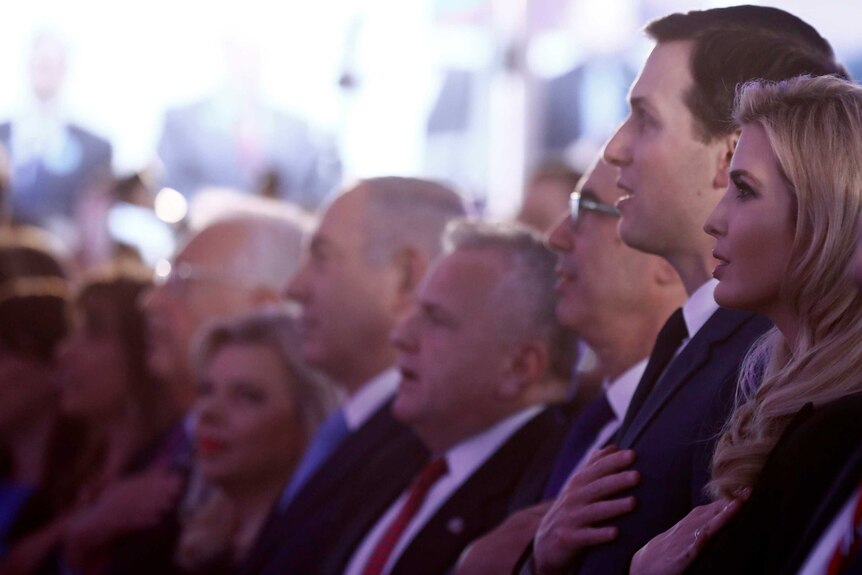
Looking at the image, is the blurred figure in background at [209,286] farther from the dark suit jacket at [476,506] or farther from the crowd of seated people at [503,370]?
the dark suit jacket at [476,506]

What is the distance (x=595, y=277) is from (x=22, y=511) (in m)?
3.18

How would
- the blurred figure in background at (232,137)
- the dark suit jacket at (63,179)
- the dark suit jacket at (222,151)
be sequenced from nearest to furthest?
1. the dark suit jacket at (222,151)
2. the blurred figure in background at (232,137)
3. the dark suit jacket at (63,179)

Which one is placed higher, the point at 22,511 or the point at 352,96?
the point at 352,96

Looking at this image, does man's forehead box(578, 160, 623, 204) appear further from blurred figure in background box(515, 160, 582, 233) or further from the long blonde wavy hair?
blurred figure in background box(515, 160, 582, 233)

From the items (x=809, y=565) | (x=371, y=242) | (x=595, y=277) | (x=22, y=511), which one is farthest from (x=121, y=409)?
(x=809, y=565)

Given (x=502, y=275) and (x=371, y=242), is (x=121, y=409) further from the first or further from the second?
(x=502, y=275)

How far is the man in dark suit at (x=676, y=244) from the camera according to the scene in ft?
7.35

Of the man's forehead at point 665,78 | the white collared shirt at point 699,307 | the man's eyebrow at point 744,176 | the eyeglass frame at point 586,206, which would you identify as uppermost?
the man's forehead at point 665,78

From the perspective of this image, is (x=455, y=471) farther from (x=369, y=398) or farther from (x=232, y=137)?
(x=232, y=137)

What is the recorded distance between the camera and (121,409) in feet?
17.7

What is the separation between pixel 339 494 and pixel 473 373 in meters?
0.66

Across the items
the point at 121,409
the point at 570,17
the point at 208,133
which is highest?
the point at 570,17

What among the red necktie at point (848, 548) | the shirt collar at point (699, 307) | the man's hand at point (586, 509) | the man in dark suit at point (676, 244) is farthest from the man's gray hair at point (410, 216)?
the red necktie at point (848, 548)

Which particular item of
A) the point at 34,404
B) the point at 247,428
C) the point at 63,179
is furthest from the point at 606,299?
the point at 63,179
